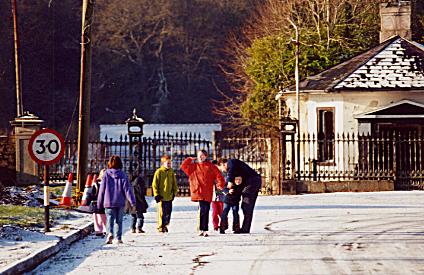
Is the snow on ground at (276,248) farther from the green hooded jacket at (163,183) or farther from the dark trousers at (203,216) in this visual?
the green hooded jacket at (163,183)

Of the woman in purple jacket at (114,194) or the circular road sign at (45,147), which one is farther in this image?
the circular road sign at (45,147)

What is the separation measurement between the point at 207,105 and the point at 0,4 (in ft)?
83.5

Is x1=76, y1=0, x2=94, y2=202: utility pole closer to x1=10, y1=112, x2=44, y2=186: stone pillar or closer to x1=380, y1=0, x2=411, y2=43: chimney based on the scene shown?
x1=10, y1=112, x2=44, y2=186: stone pillar

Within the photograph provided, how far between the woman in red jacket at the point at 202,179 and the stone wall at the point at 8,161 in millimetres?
13700

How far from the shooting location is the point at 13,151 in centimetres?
3114

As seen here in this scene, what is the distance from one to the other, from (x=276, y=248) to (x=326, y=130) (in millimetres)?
23137

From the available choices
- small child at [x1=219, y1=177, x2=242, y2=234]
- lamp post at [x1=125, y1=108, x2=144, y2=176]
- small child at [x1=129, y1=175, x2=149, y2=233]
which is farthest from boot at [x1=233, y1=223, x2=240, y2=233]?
lamp post at [x1=125, y1=108, x2=144, y2=176]

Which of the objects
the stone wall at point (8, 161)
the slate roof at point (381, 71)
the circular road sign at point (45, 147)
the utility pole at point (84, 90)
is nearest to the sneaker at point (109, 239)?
the circular road sign at point (45, 147)

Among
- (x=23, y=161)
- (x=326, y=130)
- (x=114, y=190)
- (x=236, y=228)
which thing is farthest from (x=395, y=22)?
(x=114, y=190)

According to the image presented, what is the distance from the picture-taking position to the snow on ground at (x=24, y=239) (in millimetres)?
14016

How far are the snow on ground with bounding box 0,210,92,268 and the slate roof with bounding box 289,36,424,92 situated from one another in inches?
769

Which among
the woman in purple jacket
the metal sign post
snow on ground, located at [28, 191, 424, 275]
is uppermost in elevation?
the metal sign post

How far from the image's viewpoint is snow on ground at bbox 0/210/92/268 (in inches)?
552

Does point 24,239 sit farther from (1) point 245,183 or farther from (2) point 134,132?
(2) point 134,132
